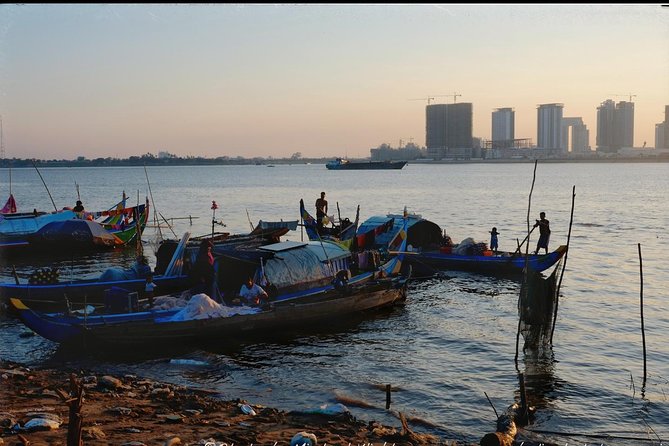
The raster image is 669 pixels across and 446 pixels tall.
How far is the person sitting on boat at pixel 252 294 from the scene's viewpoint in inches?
672

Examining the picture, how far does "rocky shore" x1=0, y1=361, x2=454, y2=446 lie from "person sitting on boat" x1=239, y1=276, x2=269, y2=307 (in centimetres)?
449

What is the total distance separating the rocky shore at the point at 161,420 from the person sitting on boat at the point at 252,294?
4.49 metres

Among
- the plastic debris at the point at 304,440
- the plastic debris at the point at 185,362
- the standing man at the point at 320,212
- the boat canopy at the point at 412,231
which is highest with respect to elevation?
the standing man at the point at 320,212

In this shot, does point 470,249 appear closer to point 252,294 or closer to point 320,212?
point 320,212

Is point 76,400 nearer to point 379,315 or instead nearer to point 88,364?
point 88,364

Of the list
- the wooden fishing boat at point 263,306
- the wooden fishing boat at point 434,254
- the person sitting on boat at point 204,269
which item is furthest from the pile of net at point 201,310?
the wooden fishing boat at point 434,254

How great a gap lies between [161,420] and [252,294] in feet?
23.7

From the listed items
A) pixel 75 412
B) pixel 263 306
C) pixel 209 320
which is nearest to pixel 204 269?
pixel 263 306

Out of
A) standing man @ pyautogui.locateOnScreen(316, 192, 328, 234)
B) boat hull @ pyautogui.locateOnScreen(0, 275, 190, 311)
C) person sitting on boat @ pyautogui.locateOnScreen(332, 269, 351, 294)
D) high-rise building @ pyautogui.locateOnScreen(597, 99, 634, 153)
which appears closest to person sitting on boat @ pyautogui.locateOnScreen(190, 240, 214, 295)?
boat hull @ pyautogui.locateOnScreen(0, 275, 190, 311)

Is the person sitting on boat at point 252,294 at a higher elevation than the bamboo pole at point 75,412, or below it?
below

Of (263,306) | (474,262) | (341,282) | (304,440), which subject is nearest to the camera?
(304,440)

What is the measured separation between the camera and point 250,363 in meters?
15.2

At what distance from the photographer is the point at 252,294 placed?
17219 millimetres

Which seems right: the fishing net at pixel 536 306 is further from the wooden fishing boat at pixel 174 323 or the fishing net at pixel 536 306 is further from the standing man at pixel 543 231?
the standing man at pixel 543 231
